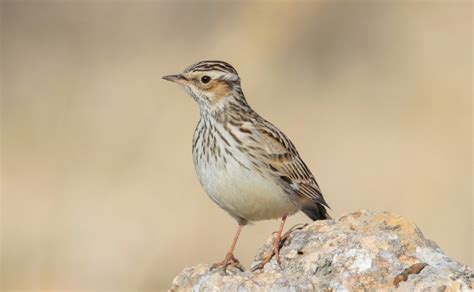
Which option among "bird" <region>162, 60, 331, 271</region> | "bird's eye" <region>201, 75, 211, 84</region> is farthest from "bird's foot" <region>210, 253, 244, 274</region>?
"bird's eye" <region>201, 75, 211, 84</region>

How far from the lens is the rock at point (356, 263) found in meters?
6.76

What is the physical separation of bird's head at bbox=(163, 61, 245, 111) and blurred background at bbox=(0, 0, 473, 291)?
7086mm

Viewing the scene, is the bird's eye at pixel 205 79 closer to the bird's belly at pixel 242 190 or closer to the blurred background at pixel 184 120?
the bird's belly at pixel 242 190

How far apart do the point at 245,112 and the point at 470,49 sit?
596 inches

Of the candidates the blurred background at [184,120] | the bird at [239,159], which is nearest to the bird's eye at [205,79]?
the bird at [239,159]

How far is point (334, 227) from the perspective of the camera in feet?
24.6

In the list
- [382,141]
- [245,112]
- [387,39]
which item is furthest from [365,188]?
[245,112]

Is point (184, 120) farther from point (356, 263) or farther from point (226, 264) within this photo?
point (356, 263)

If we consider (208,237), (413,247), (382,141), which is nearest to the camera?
(413,247)

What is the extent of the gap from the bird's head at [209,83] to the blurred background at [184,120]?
7.09m

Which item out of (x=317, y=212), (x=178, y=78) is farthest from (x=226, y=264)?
(x=178, y=78)

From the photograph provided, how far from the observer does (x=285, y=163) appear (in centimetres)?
934

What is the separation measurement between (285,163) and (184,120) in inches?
503

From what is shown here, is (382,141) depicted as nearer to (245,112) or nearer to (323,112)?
(323,112)
